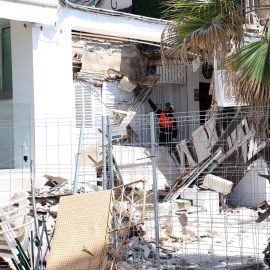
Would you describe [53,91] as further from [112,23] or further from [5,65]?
[112,23]

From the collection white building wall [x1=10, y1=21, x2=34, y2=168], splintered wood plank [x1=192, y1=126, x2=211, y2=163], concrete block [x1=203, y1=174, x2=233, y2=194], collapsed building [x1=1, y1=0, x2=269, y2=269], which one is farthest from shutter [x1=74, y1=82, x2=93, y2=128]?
concrete block [x1=203, y1=174, x2=233, y2=194]

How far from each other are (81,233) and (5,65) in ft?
29.1

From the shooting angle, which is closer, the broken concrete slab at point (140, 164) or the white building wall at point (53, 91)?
the broken concrete slab at point (140, 164)

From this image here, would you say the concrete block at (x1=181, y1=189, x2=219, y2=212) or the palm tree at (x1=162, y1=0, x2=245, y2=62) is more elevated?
the palm tree at (x1=162, y1=0, x2=245, y2=62)

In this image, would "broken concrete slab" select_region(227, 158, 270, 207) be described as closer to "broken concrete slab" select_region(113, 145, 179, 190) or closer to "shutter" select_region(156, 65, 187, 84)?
"broken concrete slab" select_region(113, 145, 179, 190)

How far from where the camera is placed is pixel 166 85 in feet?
62.9

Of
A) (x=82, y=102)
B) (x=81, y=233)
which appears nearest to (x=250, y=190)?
(x=82, y=102)

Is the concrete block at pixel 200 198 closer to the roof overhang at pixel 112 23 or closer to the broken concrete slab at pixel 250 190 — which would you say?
the broken concrete slab at pixel 250 190

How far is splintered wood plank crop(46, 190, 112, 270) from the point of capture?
6.31 m

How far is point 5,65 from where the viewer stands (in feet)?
47.4

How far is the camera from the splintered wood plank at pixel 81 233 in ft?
20.7

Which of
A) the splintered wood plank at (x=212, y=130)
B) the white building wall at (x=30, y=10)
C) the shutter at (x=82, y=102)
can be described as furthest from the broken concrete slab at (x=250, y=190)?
the white building wall at (x=30, y=10)

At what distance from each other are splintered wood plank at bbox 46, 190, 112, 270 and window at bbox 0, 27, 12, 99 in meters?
8.08

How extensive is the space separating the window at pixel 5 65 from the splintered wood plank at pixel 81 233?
8082 millimetres
